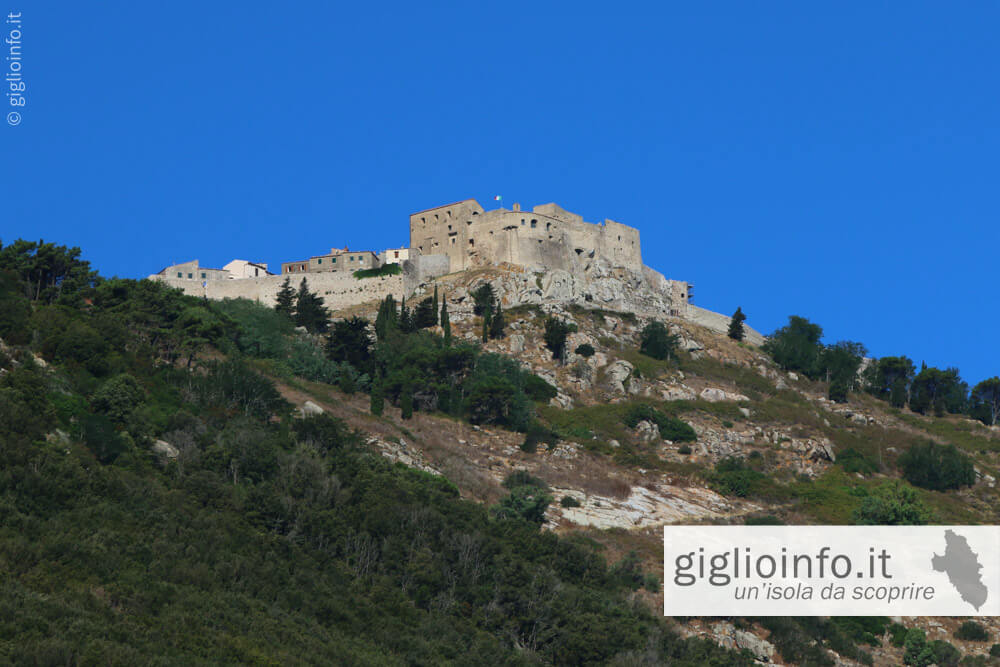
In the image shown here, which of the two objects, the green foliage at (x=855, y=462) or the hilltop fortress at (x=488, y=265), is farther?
the hilltop fortress at (x=488, y=265)

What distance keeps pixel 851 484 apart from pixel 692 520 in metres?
12.3

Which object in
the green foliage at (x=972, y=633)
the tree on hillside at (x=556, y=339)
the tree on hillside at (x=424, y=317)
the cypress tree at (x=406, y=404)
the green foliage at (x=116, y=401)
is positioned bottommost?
the green foliage at (x=972, y=633)

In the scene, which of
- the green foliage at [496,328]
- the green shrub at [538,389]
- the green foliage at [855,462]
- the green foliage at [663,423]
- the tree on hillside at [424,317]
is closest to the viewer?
the green foliage at [855,462]

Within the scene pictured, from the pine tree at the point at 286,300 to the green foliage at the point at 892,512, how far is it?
35.5 meters

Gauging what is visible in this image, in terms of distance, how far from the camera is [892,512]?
154ft

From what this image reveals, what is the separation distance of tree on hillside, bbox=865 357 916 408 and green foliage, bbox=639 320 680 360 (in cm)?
1407

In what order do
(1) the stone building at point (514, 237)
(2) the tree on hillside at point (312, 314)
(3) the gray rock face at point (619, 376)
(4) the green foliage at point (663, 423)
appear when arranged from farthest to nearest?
(1) the stone building at point (514, 237) → (2) the tree on hillside at point (312, 314) → (3) the gray rock face at point (619, 376) → (4) the green foliage at point (663, 423)

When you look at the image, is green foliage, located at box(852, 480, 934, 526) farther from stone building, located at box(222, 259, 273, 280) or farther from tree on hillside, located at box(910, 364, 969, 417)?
stone building, located at box(222, 259, 273, 280)

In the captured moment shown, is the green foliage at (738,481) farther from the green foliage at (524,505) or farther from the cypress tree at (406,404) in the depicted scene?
the cypress tree at (406,404)

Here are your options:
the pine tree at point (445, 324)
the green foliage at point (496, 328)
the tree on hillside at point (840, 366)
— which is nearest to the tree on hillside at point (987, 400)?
the tree on hillside at point (840, 366)

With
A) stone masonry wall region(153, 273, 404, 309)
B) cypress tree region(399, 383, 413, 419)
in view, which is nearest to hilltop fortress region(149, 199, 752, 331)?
stone masonry wall region(153, 273, 404, 309)

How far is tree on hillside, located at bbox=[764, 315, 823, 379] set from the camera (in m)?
74.2

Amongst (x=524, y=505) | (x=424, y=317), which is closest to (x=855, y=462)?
(x=524, y=505)

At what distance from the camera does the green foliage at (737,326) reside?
8094 centimetres
